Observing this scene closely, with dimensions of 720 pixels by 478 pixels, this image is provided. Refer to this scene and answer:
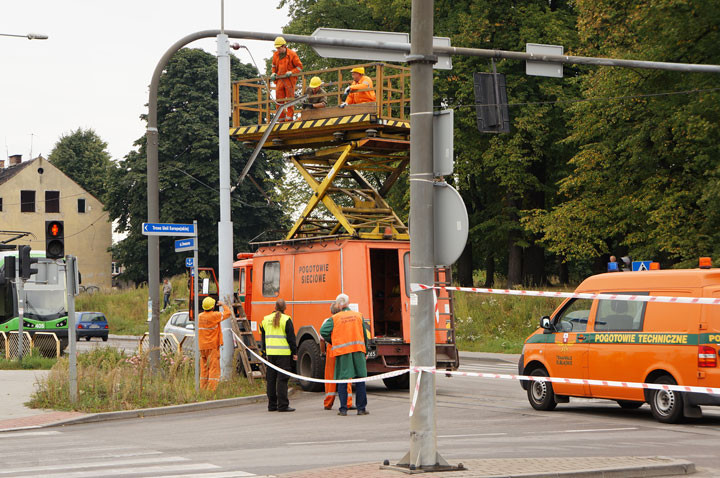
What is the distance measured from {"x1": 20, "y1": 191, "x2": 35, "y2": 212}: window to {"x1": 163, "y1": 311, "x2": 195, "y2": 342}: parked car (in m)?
53.5

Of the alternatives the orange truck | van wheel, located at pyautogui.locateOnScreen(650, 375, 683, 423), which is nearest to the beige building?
the orange truck

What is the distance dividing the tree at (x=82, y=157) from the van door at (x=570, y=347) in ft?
264

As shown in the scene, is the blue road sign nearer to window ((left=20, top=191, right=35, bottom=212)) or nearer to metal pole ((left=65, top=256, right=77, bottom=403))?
metal pole ((left=65, top=256, right=77, bottom=403))

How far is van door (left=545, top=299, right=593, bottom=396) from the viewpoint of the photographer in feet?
50.7

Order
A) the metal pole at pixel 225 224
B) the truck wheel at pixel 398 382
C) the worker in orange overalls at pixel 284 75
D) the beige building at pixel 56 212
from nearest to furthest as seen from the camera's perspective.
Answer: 1. the metal pole at pixel 225 224
2. the truck wheel at pixel 398 382
3. the worker in orange overalls at pixel 284 75
4. the beige building at pixel 56 212

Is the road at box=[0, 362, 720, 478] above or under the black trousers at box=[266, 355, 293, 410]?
under

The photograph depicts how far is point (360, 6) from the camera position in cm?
4356

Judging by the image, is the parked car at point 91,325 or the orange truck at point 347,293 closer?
the orange truck at point 347,293

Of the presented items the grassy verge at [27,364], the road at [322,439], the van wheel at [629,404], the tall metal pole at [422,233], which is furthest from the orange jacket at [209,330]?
the tall metal pole at [422,233]

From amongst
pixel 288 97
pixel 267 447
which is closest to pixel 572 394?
pixel 267 447

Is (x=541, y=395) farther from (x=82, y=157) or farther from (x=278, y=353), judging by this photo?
(x=82, y=157)

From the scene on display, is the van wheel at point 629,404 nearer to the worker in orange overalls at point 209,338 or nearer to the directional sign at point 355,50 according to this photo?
the directional sign at point 355,50

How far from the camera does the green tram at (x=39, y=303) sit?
35188 mm

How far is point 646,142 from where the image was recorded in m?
32.5
